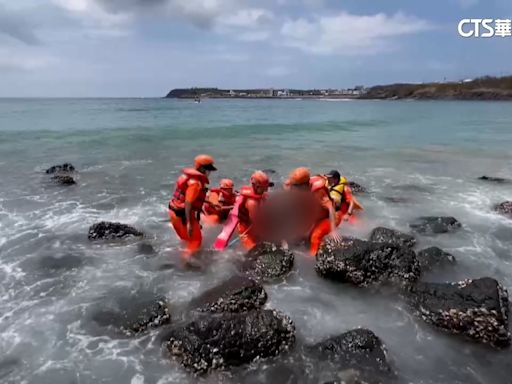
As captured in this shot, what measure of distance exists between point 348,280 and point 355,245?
656 millimetres

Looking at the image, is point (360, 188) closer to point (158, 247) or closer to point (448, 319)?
point (158, 247)

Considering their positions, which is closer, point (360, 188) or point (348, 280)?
point (348, 280)

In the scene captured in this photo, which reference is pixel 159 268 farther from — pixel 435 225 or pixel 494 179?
pixel 494 179

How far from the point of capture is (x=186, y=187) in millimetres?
8789

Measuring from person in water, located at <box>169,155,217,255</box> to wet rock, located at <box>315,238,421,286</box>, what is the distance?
2818 millimetres

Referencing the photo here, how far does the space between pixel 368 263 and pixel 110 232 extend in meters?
6.20

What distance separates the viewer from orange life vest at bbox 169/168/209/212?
28.5 feet

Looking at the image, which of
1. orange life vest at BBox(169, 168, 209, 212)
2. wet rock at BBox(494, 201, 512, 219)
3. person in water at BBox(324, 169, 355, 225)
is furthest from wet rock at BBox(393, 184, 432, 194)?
orange life vest at BBox(169, 168, 209, 212)

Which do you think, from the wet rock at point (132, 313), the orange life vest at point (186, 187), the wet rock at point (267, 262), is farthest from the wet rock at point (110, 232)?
the wet rock at point (267, 262)

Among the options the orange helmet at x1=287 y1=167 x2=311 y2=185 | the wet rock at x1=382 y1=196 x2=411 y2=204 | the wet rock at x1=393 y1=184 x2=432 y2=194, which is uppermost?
the orange helmet at x1=287 y1=167 x2=311 y2=185

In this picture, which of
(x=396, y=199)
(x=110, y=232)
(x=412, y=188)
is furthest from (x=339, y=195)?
(x=412, y=188)

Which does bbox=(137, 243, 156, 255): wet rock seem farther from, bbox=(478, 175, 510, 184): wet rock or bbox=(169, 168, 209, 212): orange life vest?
bbox=(478, 175, 510, 184): wet rock

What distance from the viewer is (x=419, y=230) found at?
36.5 feet

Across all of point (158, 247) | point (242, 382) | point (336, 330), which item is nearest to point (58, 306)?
point (158, 247)
